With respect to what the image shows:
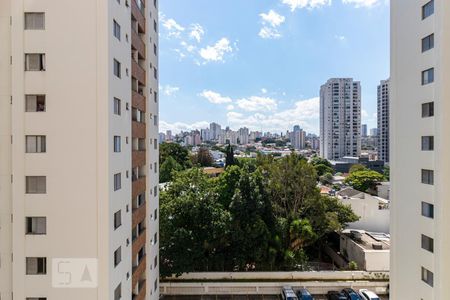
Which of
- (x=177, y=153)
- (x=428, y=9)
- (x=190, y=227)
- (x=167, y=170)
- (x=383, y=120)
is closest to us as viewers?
(x=428, y=9)

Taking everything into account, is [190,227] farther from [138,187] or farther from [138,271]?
[138,187]

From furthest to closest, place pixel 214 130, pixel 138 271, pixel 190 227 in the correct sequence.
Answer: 1. pixel 214 130
2. pixel 190 227
3. pixel 138 271

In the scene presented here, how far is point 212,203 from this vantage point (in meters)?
15.9

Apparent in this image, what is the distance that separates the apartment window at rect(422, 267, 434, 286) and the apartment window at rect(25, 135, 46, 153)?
1316 cm

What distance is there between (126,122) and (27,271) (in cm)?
527

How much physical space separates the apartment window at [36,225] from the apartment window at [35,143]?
1.98 m

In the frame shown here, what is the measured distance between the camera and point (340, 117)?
74.4m

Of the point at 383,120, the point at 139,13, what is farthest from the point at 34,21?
the point at 383,120

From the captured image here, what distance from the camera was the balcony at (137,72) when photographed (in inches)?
400

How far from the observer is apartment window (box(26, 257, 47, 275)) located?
7473 millimetres

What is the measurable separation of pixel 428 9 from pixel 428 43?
118cm

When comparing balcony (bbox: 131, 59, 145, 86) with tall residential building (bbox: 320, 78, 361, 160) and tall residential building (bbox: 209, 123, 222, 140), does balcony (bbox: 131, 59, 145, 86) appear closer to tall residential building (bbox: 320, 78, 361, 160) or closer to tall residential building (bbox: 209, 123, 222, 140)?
tall residential building (bbox: 320, 78, 361, 160)

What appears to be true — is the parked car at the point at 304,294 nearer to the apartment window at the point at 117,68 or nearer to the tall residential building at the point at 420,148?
the tall residential building at the point at 420,148

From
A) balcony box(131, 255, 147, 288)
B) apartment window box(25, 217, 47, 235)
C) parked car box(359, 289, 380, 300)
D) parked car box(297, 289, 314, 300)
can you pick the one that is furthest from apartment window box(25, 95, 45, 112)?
parked car box(359, 289, 380, 300)
